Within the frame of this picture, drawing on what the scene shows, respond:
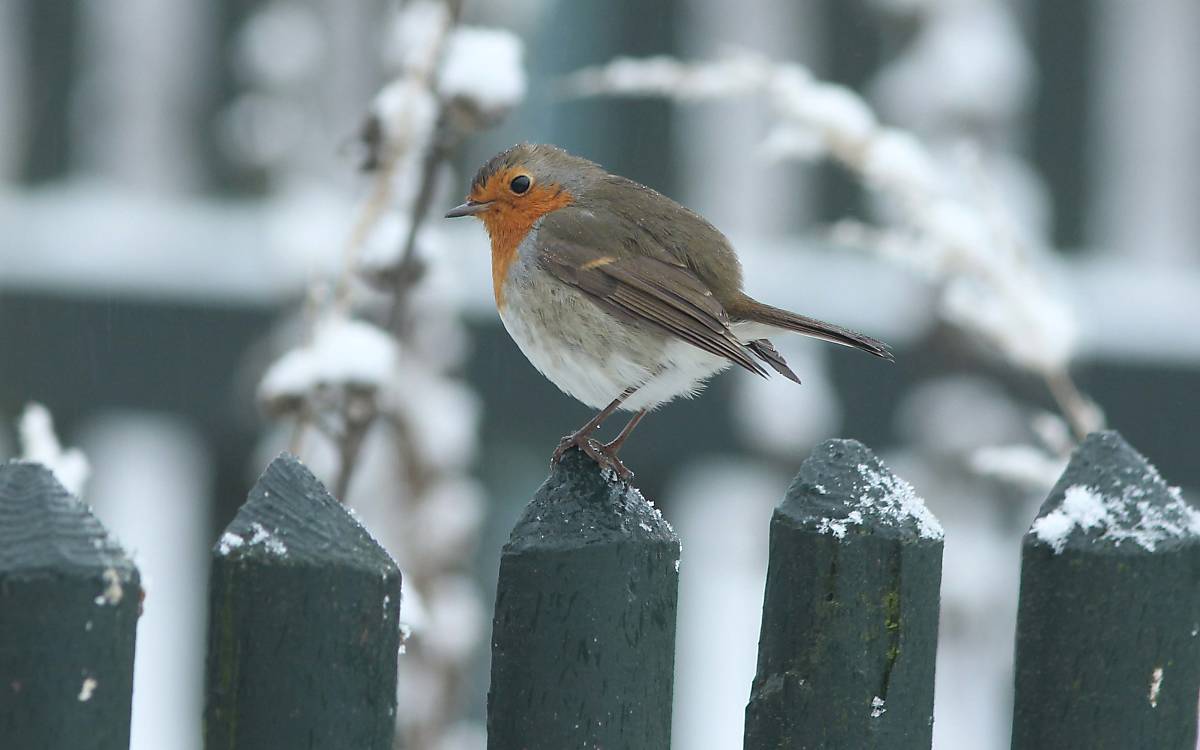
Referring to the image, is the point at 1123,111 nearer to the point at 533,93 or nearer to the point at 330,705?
the point at 533,93

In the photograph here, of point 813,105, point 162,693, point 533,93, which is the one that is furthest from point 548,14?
point 813,105

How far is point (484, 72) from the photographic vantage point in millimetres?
2062

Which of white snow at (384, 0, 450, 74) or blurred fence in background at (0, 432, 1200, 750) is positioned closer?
blurred fence in background at (0, 432, 1200, 750)

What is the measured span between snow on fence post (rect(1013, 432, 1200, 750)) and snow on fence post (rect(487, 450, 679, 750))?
1.31ft

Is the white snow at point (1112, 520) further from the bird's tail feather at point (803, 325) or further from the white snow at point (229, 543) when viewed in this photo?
the white snow at point (229, 543)

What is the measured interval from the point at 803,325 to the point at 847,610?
525mm

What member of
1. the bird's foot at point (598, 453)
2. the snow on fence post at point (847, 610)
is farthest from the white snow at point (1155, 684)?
the bird's foot at point (598, 453)

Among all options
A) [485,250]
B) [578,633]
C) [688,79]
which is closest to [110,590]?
[578,633]

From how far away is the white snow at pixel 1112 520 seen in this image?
1646 millimetres

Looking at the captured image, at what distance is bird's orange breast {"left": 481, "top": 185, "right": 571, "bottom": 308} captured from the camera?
2.22 metres

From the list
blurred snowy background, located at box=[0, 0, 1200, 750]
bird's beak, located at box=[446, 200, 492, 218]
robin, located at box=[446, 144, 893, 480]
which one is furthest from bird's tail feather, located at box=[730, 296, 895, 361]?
blurred snowy background, located at box=[0, 0, 1200, 750]

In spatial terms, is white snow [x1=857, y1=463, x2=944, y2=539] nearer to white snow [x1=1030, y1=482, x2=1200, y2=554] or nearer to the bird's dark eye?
white snow [x1=1030, y1=482, x2=1200, y2=554]

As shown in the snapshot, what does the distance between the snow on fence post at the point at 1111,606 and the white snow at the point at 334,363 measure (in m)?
0.79

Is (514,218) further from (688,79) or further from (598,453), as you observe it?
(598,453)
